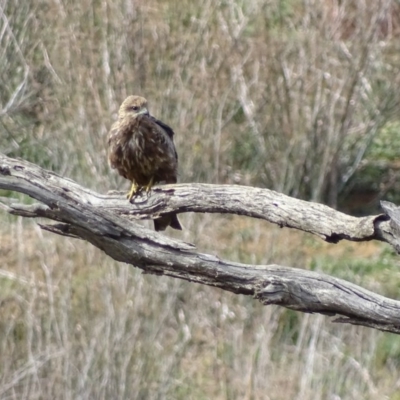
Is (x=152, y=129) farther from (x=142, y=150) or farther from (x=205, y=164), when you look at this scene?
(x=205, y=164)

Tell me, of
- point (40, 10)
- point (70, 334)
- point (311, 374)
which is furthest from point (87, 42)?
point (311, 374)

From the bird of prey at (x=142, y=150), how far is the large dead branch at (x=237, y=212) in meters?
1.21

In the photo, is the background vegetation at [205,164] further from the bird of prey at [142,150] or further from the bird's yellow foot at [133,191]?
the bird's yellow foot at [133,191]

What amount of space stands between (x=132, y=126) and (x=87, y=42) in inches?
129

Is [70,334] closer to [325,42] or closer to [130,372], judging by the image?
[130,372]

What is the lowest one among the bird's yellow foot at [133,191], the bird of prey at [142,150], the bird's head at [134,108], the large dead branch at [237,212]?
the large dead branch at [237,212]

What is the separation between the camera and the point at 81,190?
3877 millimetres

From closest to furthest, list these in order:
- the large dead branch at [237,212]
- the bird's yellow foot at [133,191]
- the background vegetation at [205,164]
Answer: the large dead branch at [237,212] → the bird's yellow foot at [133,191] → the background vegetation at [205,164]

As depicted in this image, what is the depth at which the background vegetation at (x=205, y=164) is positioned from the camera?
6734 millimetres

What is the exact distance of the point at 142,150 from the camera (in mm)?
5016

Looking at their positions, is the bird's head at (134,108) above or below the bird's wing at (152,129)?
above

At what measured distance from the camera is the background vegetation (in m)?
6.73

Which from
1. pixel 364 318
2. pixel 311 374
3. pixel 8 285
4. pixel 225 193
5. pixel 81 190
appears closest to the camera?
pixel 364 318

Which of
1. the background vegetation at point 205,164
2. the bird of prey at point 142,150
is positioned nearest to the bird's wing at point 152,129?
the bird of prey at point 142,150
